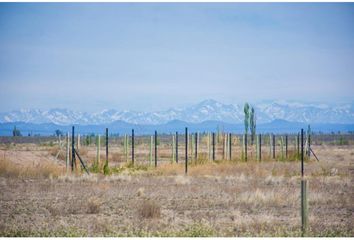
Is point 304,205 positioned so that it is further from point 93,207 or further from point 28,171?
point 28,171

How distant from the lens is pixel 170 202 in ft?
53.1

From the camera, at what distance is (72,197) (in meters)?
16.9

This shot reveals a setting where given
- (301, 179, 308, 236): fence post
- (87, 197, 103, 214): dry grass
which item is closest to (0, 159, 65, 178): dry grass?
(87, 197, 103, 214): dry grass

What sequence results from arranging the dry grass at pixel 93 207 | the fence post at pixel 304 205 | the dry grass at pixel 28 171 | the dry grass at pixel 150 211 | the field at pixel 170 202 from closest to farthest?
the fence post at pixel 304 205, the field at pixel 170 202, the dry grass at pixel 150 211, the dry grass at pixel 93 207, the dry grass at pixel 28 171

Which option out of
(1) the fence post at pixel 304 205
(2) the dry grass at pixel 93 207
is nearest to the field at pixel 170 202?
(2) the dry grass at pixel 93 207

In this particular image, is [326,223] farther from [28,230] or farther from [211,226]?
[28,230]

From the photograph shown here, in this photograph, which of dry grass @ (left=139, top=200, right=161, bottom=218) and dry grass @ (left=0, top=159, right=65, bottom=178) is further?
dry grass @ (left=0, top=159, right=65, bottom=178)

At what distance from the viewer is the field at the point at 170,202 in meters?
12.2

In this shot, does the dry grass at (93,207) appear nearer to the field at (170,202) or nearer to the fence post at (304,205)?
the field at (170,202)

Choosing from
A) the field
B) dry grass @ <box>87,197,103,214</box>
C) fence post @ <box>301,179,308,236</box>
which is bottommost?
the field

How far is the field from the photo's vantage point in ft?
39.9

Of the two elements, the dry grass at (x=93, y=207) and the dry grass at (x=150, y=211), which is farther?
the dry grass at (x=93, y=207)

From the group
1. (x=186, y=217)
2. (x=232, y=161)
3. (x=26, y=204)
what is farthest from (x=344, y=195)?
(x=232, y=161)

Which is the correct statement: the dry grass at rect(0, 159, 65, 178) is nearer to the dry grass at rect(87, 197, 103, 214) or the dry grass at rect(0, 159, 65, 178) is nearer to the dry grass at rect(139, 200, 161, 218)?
the dry grass at rect(87, 197, 103, 214)
